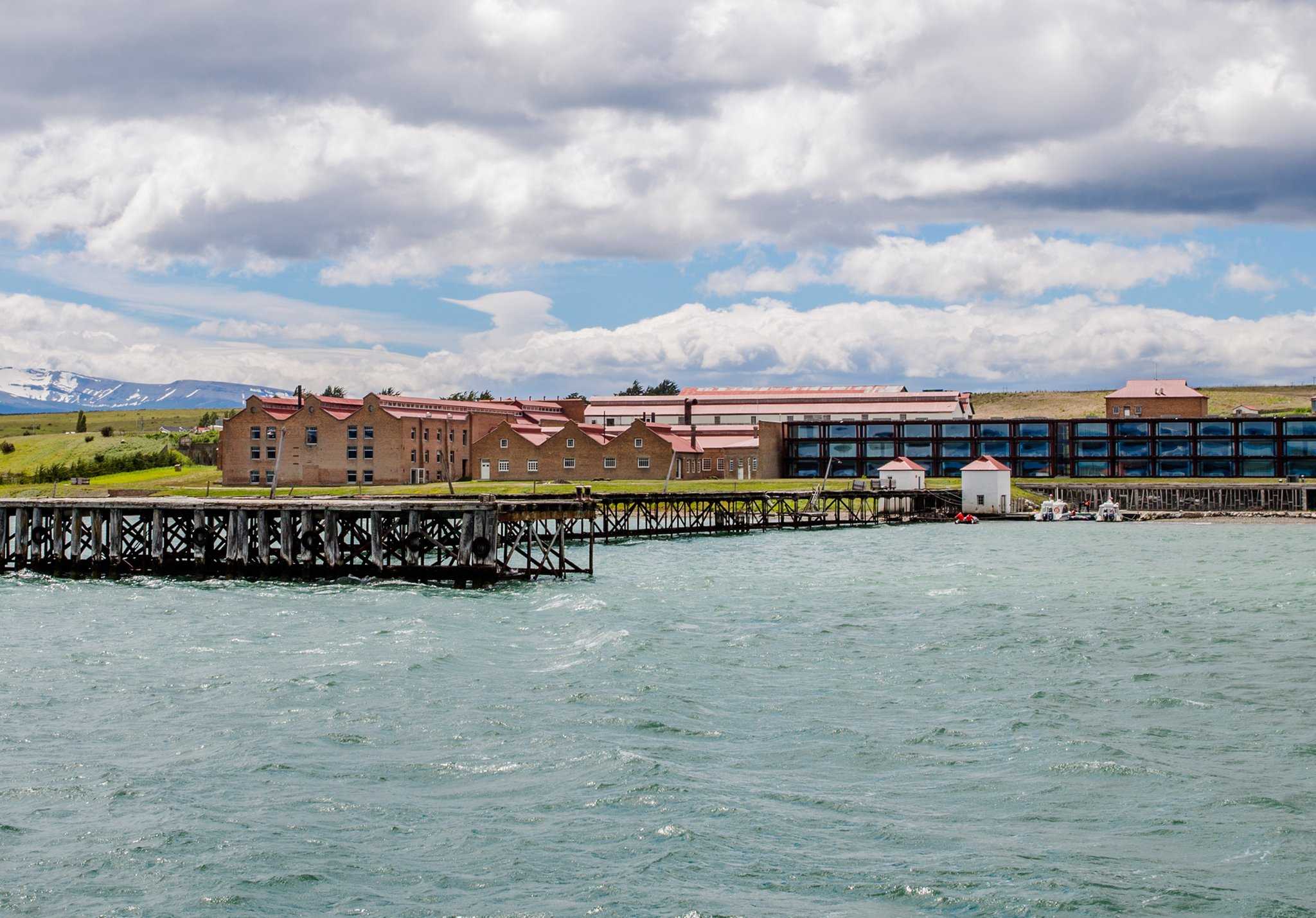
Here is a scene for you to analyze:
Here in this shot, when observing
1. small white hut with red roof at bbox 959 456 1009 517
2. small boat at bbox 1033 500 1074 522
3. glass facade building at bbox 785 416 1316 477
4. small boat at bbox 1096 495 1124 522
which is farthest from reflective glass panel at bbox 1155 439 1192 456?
small white hut with red roof at bbox 959 456 1009 517

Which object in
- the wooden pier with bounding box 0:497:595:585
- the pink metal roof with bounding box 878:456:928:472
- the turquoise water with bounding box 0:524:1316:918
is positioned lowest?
the turquoise water with bounding box 0:524:1316:918

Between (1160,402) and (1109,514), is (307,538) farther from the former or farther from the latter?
(1160,402)

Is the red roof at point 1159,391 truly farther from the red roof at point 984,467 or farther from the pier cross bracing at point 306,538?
the pier cross bracing at point 306,538

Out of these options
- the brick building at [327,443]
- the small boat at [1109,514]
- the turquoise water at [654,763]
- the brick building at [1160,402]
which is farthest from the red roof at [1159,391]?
the turquoise water at [654,763]

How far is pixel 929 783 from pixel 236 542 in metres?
42.5

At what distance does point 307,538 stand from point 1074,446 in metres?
114

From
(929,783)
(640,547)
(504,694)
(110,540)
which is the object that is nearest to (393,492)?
(640,547)

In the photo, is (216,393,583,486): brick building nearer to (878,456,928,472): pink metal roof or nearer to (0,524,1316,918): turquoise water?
(878,456,928,472): pink metal roof

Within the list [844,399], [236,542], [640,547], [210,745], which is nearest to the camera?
[210,745]

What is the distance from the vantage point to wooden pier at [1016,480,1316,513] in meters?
131

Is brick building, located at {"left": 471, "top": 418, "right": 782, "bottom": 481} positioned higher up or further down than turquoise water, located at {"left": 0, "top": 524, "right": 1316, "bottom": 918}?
higher up

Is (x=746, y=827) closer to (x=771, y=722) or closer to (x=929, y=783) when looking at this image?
(x=929, y=783)

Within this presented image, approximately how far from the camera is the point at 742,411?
17162cm

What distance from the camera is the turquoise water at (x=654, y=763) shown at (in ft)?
53.5
